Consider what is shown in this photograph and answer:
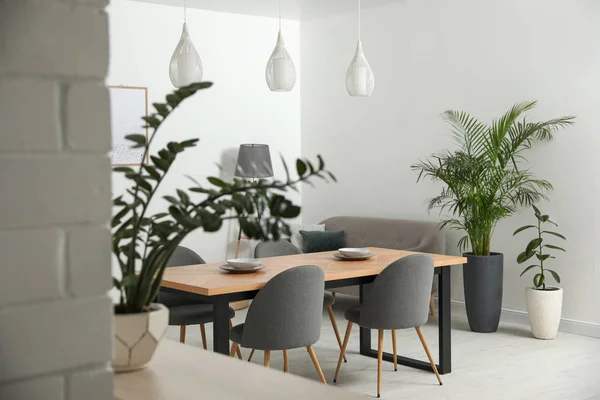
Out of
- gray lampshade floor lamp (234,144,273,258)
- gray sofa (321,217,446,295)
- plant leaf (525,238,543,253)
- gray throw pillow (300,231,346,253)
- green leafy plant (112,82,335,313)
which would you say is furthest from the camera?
gray lampshade floor lamp (234,144,273,258)

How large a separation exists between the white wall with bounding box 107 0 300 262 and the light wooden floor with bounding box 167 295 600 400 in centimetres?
186

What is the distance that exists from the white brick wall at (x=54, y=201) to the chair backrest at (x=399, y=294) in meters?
3.77

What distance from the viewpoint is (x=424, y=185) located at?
7551 mm

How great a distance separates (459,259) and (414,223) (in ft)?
6.80

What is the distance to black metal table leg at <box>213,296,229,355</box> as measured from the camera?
412 cm

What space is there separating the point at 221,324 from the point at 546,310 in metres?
3.10

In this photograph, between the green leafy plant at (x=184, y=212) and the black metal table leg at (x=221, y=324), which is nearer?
the green leafy plant at (x=184, y=212)

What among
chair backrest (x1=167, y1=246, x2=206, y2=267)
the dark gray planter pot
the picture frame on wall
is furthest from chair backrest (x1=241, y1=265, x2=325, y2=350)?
the picture frame on wall

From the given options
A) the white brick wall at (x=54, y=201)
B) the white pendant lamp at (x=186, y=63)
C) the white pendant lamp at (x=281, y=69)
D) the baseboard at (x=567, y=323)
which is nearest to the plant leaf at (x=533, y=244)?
the baseboard at (x=567, y=323)

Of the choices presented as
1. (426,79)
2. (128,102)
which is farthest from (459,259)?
(128,102)

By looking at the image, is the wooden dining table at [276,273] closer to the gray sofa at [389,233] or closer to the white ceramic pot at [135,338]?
the gray sofa at [389,233]

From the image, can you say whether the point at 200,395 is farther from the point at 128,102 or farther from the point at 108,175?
the point at 128,102

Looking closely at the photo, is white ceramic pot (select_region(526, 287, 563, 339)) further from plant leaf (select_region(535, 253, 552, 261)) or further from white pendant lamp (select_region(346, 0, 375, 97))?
white pendant lamp (select_region(346, 0, 375, 97))

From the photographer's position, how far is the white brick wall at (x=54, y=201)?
0.90m
